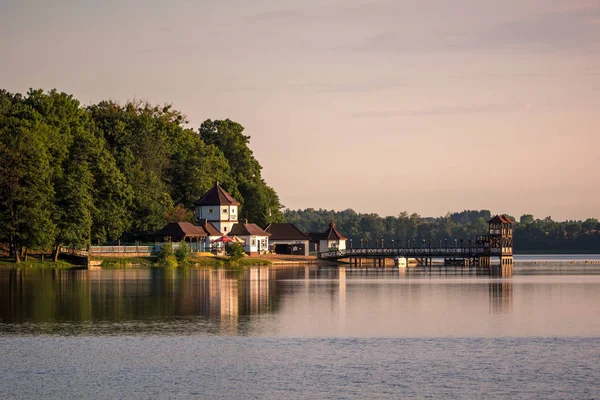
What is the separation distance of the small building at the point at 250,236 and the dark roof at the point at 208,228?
9.28 ft

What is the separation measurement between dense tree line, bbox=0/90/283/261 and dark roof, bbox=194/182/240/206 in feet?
9.27

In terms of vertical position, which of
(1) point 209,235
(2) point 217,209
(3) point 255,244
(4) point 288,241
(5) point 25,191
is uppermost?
(5) point 25,191

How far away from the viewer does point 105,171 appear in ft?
322

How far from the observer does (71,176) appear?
301 ft

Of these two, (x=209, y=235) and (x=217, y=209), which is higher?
(x=217, y=209)

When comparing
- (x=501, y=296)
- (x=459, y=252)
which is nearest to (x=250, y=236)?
(x=459, y=252)

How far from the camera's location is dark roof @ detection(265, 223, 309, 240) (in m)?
134

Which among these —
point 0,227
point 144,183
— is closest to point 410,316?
point 0,227

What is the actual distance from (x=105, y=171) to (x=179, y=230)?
1537 cm

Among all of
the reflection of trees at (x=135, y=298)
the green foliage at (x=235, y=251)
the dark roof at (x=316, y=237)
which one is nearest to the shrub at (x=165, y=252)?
the green foliage at (x=235, y=251)

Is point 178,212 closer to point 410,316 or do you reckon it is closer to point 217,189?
point 217,189

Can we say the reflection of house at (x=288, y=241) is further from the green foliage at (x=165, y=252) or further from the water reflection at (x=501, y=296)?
the water reflection at (x=501, y=296)

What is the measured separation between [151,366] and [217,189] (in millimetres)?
94835

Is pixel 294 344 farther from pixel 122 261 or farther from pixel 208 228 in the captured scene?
pixel 208 228
